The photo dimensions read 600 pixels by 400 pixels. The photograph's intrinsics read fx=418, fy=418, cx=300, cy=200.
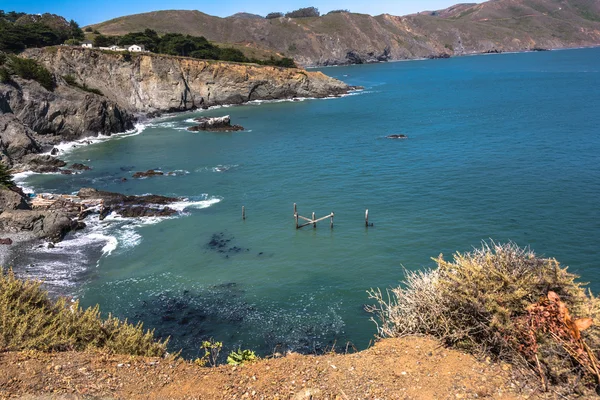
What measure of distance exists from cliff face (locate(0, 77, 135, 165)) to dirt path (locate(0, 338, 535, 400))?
47.8 metres

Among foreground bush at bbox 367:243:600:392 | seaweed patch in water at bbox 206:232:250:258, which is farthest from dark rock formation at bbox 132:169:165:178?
foreground bush at bbox 367:243:600:392

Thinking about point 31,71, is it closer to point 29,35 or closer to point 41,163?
point 41,163

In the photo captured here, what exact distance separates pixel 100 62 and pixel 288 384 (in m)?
89.3

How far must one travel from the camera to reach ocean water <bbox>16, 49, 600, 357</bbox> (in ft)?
72.7

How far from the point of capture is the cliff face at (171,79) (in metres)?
81.2

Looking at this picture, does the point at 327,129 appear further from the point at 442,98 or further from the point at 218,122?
the point at 442,98

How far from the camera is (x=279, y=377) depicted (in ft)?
30.3

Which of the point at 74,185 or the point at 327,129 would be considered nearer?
the point at 74,185

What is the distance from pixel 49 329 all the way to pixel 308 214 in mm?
24456

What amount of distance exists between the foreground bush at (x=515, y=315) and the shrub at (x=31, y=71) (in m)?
70.0

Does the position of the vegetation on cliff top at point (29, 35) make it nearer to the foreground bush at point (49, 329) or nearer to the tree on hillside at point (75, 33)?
the tree on hillside at point (75, 33)

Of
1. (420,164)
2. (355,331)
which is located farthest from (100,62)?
(355,331)

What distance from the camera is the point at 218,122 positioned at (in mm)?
71875

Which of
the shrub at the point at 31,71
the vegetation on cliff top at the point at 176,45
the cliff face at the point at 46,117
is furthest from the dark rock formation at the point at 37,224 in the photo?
the vegetation on cliff top at the point at 176,45
